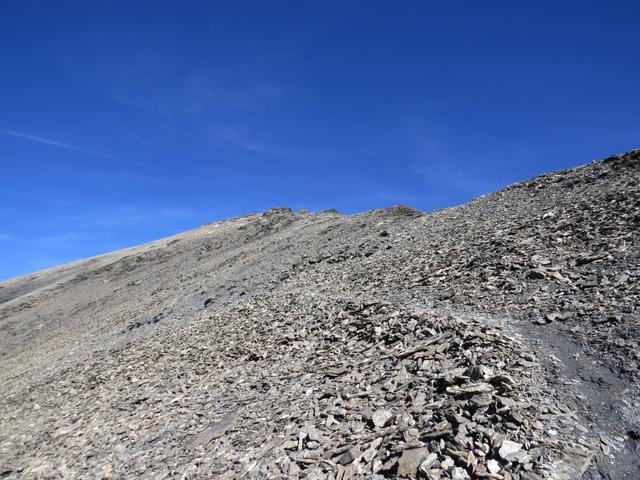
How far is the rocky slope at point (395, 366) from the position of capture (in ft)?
20.9

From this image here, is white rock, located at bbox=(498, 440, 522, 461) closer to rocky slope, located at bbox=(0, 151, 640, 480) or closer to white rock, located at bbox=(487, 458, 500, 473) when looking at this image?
rocky slope, located at bbox=(0, 151, 640, 480)

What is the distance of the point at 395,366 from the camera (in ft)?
29.1

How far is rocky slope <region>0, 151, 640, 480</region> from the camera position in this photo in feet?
20.9

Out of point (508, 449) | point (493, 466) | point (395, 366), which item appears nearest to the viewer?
point (493, 466)

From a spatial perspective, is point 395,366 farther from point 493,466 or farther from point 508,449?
point 493,466

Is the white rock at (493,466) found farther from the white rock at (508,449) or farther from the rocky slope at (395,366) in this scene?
the white rock at (508,449)

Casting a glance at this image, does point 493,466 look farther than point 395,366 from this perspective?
No

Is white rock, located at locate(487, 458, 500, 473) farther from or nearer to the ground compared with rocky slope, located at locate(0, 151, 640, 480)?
nearer to the ground

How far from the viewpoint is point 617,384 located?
707 centimetres

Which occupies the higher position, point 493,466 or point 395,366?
point 395,366

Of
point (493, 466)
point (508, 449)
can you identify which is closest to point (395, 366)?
point (508, 449)

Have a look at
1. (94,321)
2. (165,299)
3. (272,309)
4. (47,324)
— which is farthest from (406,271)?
(47,324)

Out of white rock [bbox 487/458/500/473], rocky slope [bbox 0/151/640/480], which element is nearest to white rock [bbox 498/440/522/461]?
rocky slope [bbox 0/151/640/480]

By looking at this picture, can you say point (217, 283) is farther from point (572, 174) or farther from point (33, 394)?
point (572, 174)
